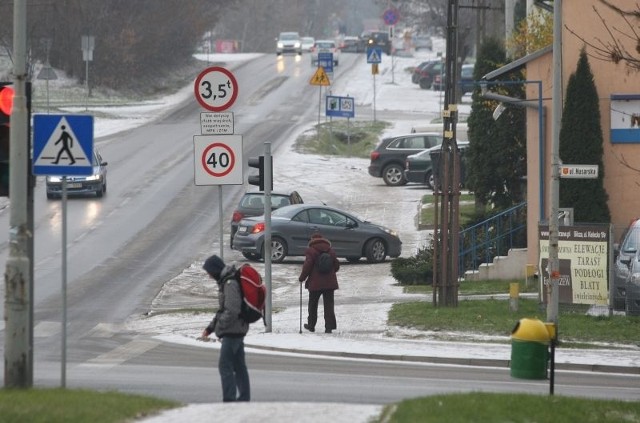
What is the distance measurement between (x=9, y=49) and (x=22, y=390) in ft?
173

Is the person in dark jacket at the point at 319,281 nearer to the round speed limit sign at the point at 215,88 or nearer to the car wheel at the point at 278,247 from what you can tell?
the round speed limit sign at the point at 215,88

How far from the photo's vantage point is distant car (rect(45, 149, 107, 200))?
39750 millimetres

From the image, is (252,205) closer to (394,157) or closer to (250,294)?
(394,157)

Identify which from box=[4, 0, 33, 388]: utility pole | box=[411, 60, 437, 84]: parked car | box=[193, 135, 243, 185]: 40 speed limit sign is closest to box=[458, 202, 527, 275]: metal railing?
box=[193, 135, 243, 185]: 40 speed limit sign

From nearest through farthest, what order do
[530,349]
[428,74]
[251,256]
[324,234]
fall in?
[530,349] < [324,234] < [251,256] < [428,74]

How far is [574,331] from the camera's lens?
21.2m

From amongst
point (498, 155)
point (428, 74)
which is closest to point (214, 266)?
point (498, 155)

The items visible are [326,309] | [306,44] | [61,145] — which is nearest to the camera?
[61,145]

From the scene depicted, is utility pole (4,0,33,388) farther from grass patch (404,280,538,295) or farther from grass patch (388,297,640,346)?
grass patch (404,280,538,295)

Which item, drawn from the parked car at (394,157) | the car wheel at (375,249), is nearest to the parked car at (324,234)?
the car wheel at (375,249)

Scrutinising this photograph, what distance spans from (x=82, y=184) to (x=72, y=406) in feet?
96.1

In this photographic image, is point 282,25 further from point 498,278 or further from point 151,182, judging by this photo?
point 498,278

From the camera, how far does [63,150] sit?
13.4 metres

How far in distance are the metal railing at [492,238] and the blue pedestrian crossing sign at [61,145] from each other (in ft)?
55.1
